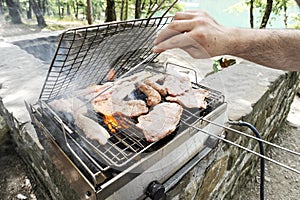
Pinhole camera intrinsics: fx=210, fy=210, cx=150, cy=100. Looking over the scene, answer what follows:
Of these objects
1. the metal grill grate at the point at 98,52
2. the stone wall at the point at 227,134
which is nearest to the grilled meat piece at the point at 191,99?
the stone wall at the point at 227,134

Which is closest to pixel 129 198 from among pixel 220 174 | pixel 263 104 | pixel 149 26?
pixel 149 26

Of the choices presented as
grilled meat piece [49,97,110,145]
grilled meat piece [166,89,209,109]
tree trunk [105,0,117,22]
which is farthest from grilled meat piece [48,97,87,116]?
tree trunk [105,0,117,22]

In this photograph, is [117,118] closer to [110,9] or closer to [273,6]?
[110,9]

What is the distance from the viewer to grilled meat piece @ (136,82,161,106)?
1.22 metres

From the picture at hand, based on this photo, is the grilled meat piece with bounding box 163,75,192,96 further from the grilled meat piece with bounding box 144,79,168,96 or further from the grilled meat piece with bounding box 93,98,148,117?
the grilled meat piece with bounding box 93,98,148,117

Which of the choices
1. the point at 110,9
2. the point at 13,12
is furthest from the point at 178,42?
the point at 13,12

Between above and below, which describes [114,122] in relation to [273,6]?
below

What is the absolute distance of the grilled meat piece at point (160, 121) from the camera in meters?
1.00

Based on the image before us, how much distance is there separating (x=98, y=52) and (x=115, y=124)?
37 centimetres

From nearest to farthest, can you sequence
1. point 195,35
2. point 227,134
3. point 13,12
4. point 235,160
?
1. point 195,35
2. point 227,134
3. point 235,160
4. point 13,12

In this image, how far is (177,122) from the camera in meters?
1.09

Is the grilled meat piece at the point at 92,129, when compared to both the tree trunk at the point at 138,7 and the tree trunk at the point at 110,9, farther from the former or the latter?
the tree trunk at the point at 138,7

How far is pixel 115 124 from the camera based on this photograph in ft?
3.53

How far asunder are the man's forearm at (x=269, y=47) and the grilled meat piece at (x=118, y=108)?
54 centimetres
